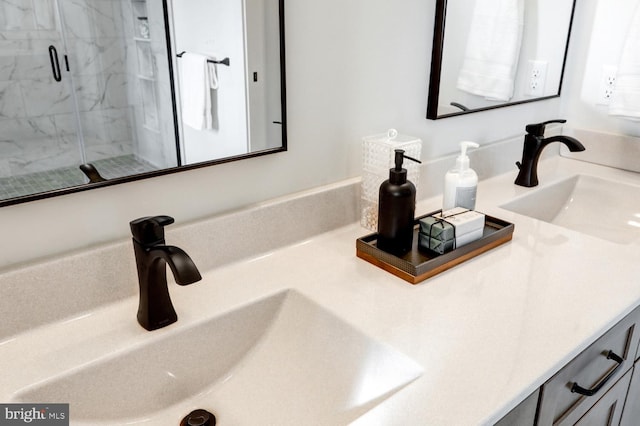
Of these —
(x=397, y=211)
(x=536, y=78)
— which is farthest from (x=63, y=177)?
(x=536, y=78)

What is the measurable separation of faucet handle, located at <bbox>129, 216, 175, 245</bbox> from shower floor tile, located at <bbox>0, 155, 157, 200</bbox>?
114 mm

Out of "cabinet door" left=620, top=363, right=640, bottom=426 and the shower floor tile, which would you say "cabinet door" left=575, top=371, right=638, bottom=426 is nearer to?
"cabinet door" left=620, top=363, right=640, bottom=426

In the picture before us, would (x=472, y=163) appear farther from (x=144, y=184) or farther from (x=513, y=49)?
(x=144, y=184)

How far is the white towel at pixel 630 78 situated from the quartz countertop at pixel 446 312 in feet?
1.87

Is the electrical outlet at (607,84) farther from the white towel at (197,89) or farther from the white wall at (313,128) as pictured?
the white towel at (197,89)

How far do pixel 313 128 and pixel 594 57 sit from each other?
1178mm

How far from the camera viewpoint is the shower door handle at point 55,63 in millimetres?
775

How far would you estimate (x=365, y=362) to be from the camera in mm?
865

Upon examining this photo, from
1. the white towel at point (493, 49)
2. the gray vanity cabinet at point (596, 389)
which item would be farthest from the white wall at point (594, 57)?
the gray vanity cabinet at point (596, 389)

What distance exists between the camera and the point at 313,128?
116 centimetres

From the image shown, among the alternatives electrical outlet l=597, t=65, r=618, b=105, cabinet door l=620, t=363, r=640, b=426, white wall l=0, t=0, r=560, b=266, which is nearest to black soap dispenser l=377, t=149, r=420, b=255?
white wall l=0, t=0, r=560, b=266

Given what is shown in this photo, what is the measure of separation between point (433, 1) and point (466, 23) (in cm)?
14

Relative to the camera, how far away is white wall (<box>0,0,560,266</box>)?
871mm

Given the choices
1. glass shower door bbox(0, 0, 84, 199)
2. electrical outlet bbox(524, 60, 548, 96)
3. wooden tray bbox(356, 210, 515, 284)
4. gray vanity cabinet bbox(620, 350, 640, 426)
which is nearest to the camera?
glass shower door bbox(0, 0, 84, 199)
